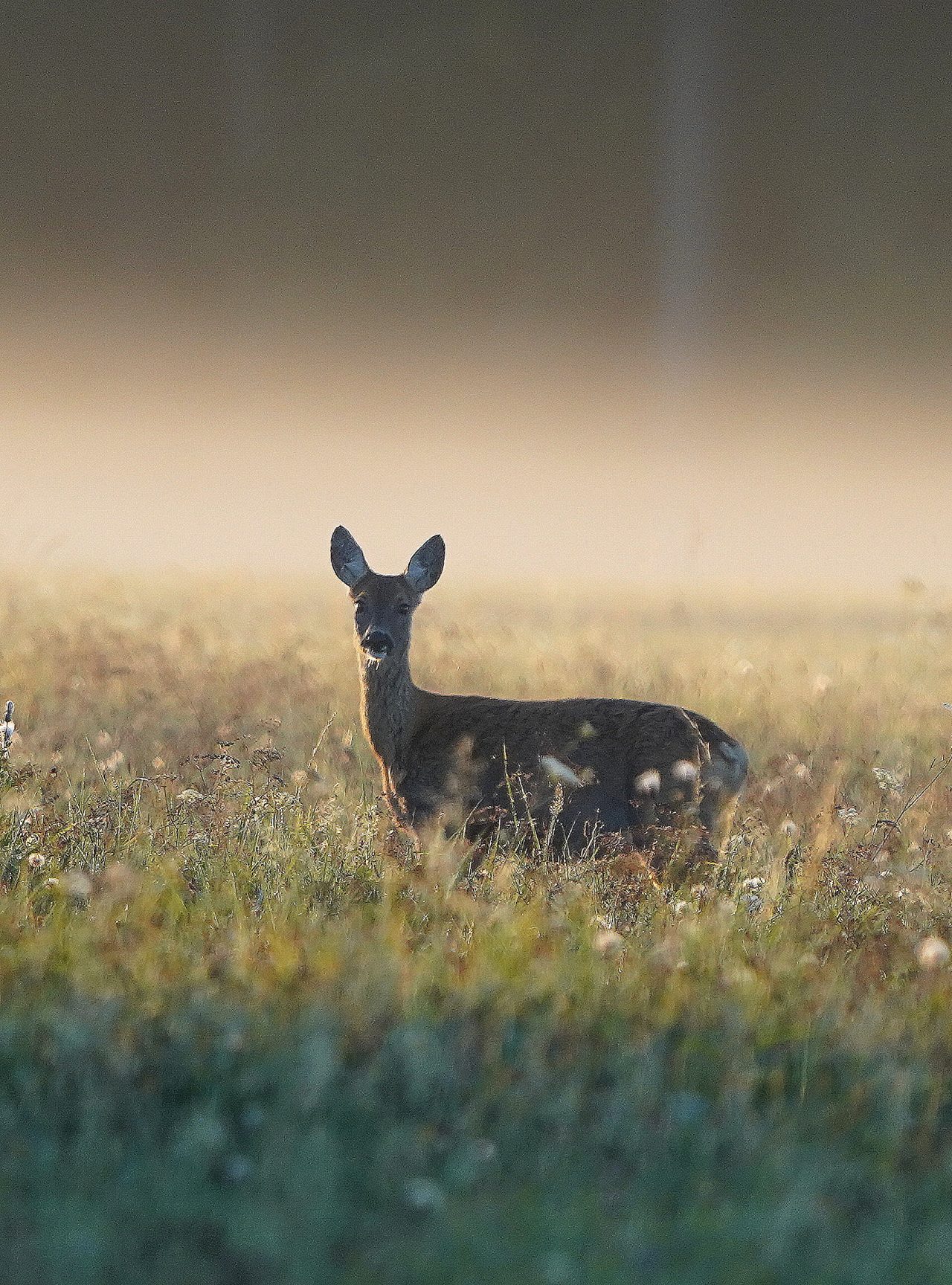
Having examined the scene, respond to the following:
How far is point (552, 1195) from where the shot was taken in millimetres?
3598

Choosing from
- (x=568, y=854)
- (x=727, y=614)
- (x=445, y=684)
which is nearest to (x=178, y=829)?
(x=568, y=854)

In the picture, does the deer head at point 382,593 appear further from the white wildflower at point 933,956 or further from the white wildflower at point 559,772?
the white wildflower at point 933,956

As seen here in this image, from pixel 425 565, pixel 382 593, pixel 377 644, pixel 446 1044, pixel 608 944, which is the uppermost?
pixel 425 565

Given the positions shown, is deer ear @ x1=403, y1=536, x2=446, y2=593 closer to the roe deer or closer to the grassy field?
the roe deer

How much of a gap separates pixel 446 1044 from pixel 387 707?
127 inches

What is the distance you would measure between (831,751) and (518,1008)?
17.1ft

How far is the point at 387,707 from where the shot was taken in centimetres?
750

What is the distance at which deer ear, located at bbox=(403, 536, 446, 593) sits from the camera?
8.06m

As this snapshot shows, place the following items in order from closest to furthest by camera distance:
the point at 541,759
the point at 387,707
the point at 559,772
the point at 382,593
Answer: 1. the point at 559,772
2. the point at 541,759
3. the point at 387,707
4. the point at 382,593

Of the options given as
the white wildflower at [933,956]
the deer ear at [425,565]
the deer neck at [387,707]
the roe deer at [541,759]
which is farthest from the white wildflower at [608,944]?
the deer ear at [425,565]

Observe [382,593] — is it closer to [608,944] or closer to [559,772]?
[559,772]

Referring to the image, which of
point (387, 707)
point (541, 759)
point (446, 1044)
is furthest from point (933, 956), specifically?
point (387, 707)

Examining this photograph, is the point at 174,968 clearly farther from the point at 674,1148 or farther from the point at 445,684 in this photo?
the point at 445,684

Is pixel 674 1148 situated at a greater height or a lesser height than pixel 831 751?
lesser
